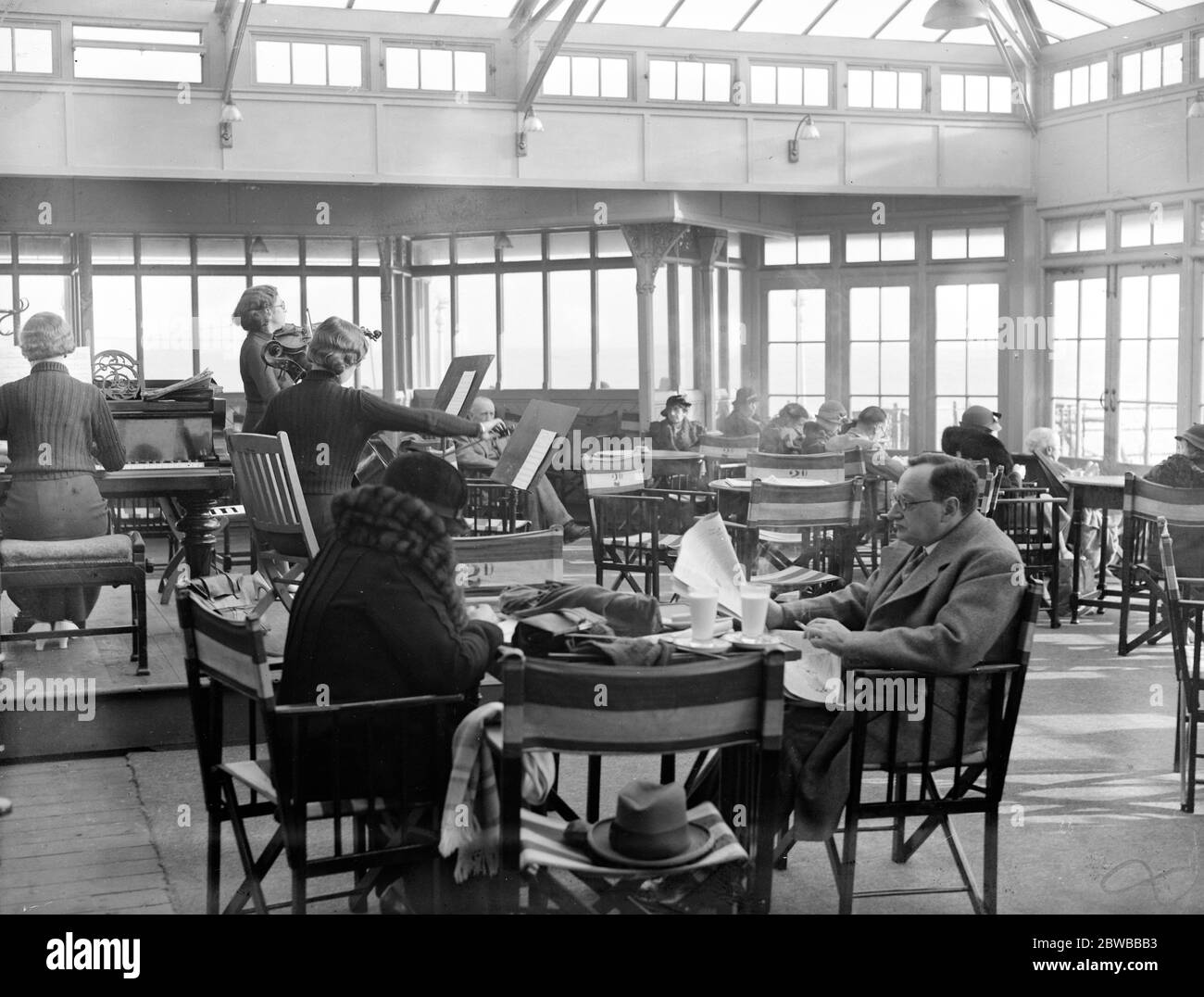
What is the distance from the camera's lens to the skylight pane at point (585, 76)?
1091cm

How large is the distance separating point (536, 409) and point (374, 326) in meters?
9.16

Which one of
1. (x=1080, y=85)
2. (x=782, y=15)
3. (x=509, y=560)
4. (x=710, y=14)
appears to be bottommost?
(x=509, y=560)

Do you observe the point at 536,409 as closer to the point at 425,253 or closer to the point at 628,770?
the point at 628,770

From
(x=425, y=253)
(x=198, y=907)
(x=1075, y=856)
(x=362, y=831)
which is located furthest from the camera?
(x=425, y=253)

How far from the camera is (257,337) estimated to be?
5.37 m

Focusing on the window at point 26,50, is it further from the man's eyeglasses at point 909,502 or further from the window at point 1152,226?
the man's eyeglasses at point 909,502

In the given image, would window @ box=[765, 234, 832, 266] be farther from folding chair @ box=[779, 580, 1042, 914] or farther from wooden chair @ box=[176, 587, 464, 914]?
wooden chair @ box=[176, 587, 464, 914]

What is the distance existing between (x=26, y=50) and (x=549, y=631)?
337 inches

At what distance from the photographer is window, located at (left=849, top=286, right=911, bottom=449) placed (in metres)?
13.0

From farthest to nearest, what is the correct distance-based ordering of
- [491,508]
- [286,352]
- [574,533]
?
1. [574,533]
2. [491,508]
3. [286,352]

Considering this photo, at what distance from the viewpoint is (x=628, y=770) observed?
14.9 ft

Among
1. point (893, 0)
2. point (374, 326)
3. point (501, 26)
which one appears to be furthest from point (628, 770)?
point (374, 326)

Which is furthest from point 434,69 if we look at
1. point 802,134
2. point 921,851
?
point 921,851

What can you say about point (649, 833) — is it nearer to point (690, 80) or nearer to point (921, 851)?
point (921, 851)
